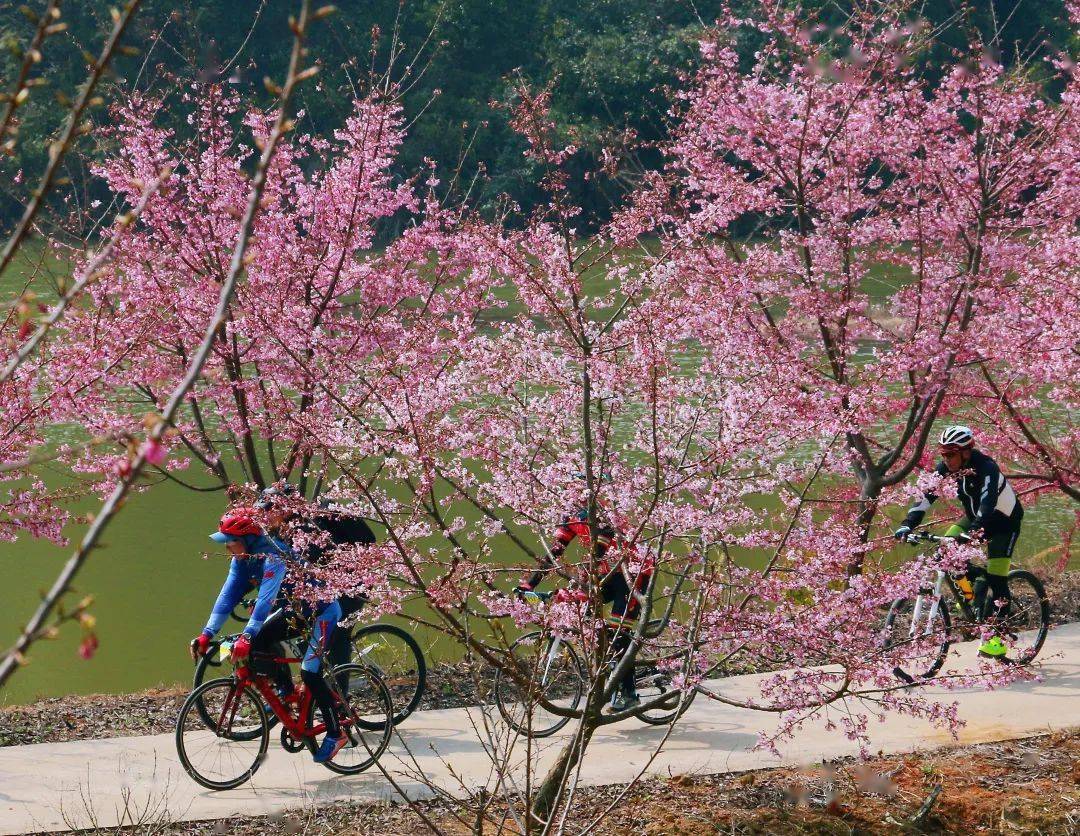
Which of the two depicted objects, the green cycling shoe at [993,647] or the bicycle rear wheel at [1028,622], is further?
the bicycle rear wheel at [1028,622]

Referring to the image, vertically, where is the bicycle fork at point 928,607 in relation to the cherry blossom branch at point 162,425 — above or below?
below

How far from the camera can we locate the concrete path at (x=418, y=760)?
5.92 meters

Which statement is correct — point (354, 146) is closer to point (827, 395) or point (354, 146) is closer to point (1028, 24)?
point (827, 395)

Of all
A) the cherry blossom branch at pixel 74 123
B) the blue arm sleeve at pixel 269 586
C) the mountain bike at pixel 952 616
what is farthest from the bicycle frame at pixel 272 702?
the cherry blossom branch at pixel 74 123

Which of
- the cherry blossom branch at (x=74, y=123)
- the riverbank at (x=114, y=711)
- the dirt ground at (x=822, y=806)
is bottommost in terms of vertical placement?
the dirt ground at (x=822, y=806)

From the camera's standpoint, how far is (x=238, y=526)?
6281mm

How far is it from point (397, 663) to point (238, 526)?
2627mm

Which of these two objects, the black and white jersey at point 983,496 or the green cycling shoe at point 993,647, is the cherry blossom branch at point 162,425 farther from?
the green cycling shoe at point 993,647

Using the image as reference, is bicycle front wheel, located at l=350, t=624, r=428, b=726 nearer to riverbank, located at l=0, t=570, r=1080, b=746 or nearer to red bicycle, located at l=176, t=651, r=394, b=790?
riverbank, located at l=0, t=570, r=1080, b=746

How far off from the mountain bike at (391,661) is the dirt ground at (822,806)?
3.22 feet

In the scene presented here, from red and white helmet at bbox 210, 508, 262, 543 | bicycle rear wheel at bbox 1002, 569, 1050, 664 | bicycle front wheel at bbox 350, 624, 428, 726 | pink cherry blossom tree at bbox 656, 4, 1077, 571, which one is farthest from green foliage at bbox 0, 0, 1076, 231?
red and white helmet at bbox 210, 508, 262, 543

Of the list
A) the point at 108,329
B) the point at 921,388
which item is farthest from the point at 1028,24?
the point at 108,329

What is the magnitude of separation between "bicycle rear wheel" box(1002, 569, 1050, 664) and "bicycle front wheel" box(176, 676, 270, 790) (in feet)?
14.1

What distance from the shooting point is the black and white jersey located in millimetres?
7418
